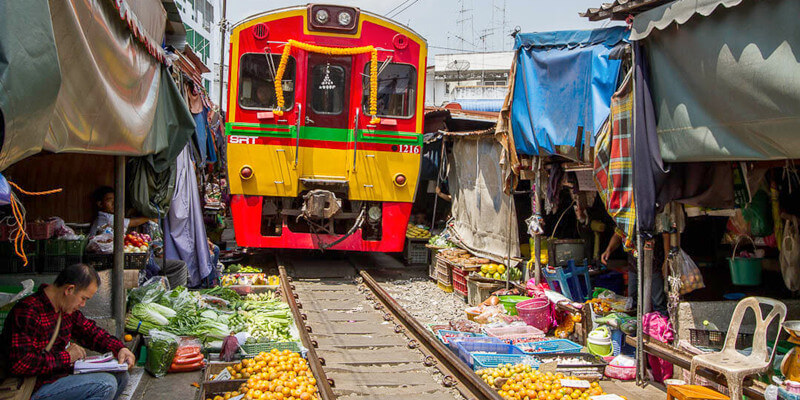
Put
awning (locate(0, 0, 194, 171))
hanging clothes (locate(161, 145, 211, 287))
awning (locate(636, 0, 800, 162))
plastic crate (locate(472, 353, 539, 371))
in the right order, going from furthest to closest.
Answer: hanging clothes (locate(161, 145, 211, 287))
plastic crate (locate(472, 353, 539, 371))
awning (locate(636, 0, 800, 162))
awning (locate(0, 0, 194, 171))

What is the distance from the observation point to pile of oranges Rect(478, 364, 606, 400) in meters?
5.25

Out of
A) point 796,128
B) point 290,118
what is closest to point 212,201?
point 290,118

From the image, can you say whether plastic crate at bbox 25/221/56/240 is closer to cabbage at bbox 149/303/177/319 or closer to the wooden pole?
the wooden pole

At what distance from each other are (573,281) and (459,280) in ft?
7.59

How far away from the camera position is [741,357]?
4.80 m

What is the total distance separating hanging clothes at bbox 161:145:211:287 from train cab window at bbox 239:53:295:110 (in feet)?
5.66

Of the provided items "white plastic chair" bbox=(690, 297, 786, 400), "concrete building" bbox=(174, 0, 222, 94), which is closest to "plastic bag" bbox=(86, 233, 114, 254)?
"white plastic chair" bbox=(690, 297, 786, 400)

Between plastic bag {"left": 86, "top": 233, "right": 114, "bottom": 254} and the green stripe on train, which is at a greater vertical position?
the green stripe on train

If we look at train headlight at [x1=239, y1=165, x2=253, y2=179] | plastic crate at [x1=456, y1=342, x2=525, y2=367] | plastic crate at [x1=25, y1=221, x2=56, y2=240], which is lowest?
plastic crate at [x1=456, y1=342, x2=525, y2=367]

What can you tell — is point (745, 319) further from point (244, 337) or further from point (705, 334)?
point (244, 337)

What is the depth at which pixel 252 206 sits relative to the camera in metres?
10.1

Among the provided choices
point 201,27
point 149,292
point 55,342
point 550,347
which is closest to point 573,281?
point 550,347

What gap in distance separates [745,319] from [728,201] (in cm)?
116

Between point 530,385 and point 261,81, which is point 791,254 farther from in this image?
point 261,81
